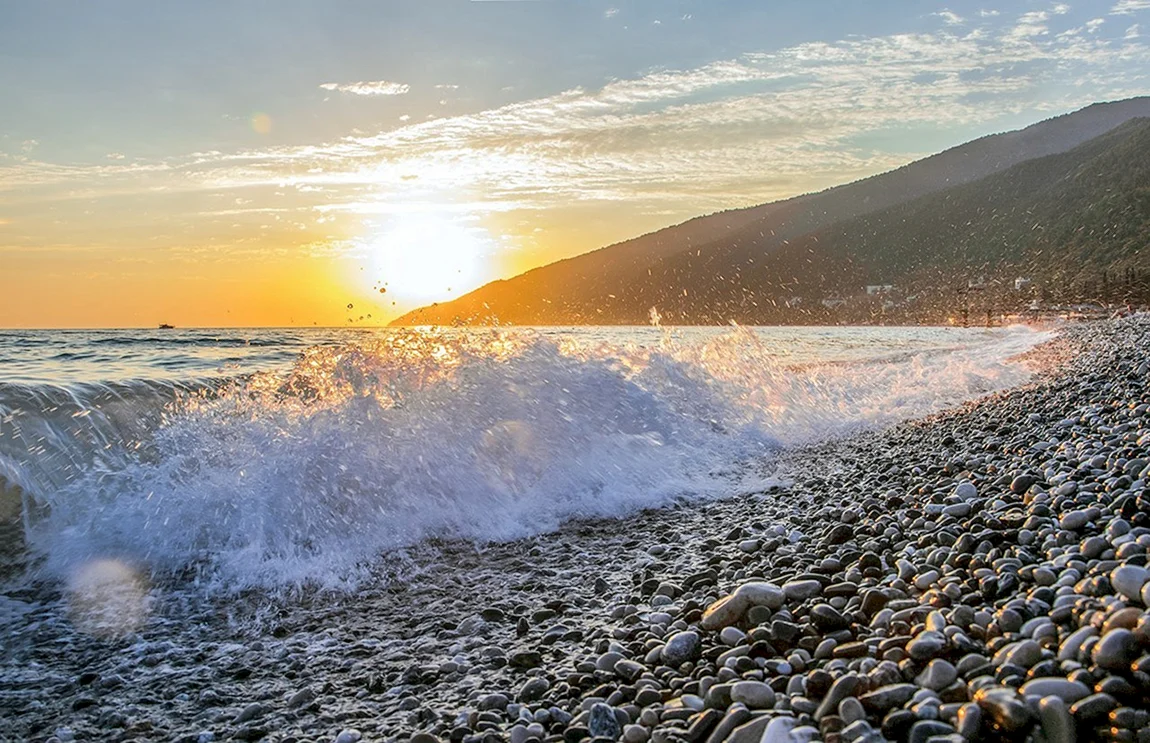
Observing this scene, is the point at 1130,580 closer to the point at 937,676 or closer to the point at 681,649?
the point at 937,676

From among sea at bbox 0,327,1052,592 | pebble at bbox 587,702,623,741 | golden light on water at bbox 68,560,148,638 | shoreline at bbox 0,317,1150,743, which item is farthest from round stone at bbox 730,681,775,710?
golden light on water at bbox 68,560,148,638

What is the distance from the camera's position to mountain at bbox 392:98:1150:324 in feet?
382

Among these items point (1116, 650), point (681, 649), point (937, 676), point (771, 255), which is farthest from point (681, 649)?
point (771, 255)

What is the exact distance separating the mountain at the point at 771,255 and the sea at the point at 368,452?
9857 cm

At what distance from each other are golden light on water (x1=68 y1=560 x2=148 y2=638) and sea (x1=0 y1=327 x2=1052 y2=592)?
6.1 inches

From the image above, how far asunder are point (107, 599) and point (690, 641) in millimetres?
4551

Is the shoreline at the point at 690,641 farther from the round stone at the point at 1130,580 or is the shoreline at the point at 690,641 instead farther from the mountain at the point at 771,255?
the mountain at the point at 771,255

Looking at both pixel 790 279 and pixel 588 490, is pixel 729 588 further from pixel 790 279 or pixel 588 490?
pixel 790 279

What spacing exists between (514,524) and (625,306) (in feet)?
386

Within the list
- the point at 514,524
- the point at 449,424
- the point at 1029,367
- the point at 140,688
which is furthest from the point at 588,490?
the point at 1029,367

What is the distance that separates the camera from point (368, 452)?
775 centimetres

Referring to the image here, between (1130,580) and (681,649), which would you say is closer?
(1130,580)

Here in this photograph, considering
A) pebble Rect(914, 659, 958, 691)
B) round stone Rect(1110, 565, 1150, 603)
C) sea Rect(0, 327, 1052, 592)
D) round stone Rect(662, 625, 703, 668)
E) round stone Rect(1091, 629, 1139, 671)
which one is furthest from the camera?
sea Rect(0, 327, 1052, 592)

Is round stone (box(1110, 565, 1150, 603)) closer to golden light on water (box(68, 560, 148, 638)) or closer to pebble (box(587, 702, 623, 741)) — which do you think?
pebble (box(587, 702, 623, 741))
